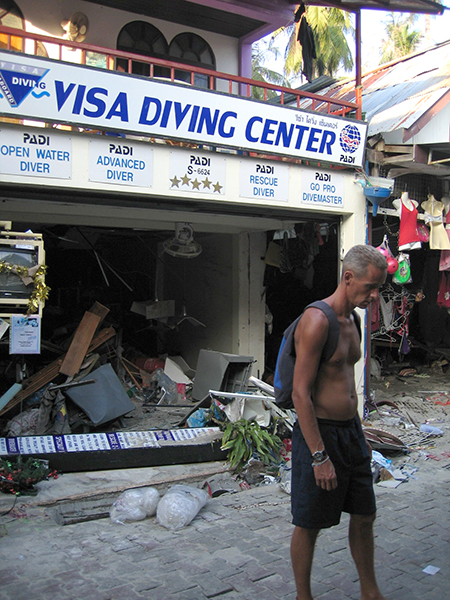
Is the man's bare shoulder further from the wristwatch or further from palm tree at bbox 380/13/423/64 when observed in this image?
palm tree at bbox 380/13/423/64

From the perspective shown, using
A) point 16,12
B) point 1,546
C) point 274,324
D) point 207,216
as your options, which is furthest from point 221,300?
point 1,546

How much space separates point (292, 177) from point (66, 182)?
3030 millimetres

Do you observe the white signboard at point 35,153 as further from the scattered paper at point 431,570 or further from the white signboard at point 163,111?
the scattered paper at point 431,570

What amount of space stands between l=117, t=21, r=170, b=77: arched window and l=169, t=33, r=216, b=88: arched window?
0.67 ft

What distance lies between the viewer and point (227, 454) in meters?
6.09

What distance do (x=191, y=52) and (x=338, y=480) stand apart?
830 centimetres

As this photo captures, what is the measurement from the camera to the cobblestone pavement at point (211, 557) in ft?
11.1

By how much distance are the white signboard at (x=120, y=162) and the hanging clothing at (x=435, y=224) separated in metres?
4.89

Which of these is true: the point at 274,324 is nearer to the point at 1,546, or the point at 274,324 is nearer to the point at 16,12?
the point at 16,12

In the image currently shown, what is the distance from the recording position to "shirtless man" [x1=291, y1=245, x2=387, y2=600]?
8.94 feet

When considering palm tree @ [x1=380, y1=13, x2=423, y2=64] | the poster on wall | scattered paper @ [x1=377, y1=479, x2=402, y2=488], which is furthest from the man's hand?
palm tree @ [x1=380, y1=13, x2=423, y2=64]

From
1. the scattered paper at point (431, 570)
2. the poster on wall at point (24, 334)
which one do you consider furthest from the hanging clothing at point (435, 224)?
the poster on wall at point (24, 334)

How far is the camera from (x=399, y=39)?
33.5 metres

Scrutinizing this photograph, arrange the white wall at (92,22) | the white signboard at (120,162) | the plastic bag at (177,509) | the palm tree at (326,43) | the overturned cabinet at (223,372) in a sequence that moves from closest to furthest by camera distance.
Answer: the plastic bag at (177,509) < the white signboard at (120,162) < the overturned cabinet at (223,372) < the white wall at (92,22) < the palm tree at (326,43)
